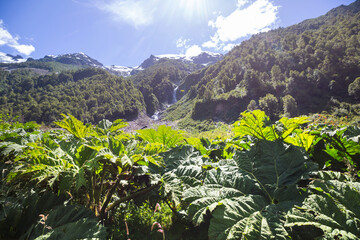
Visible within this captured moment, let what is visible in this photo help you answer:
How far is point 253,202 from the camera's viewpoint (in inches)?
37.9

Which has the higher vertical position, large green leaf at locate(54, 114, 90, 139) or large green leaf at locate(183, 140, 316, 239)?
large green leaf at locate(54, 114, 90, 139)

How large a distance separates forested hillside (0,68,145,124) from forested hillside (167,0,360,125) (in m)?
22.5

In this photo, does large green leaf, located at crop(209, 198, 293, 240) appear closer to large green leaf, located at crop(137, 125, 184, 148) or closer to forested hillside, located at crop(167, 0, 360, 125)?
large green leaf, located at crop(137, 125, 184, 148)

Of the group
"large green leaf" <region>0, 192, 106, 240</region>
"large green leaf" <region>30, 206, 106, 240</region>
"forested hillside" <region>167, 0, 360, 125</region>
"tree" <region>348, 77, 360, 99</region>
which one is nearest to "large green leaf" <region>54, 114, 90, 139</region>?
"large green leaf" <region>0, 192, 106, 240</region>

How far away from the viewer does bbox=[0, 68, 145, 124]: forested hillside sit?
42.1 m

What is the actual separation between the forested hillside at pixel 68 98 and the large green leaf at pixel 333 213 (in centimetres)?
4782

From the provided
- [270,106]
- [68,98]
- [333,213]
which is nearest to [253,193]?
[333,213]

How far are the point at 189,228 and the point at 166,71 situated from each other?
102 meters

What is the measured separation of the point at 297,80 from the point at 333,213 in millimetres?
53628

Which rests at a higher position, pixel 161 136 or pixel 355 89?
pixel 161 136

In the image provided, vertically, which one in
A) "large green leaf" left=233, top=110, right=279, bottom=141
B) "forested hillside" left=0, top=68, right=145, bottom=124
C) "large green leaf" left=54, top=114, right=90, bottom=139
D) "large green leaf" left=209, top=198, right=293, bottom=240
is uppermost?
"forested hillside" left=0, top=68, right=145, bottom=124

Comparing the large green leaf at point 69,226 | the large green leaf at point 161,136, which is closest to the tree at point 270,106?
the large green leaf at point 161,136

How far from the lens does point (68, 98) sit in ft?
169

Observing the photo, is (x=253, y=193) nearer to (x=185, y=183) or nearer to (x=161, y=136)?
(x=185, y=183)
